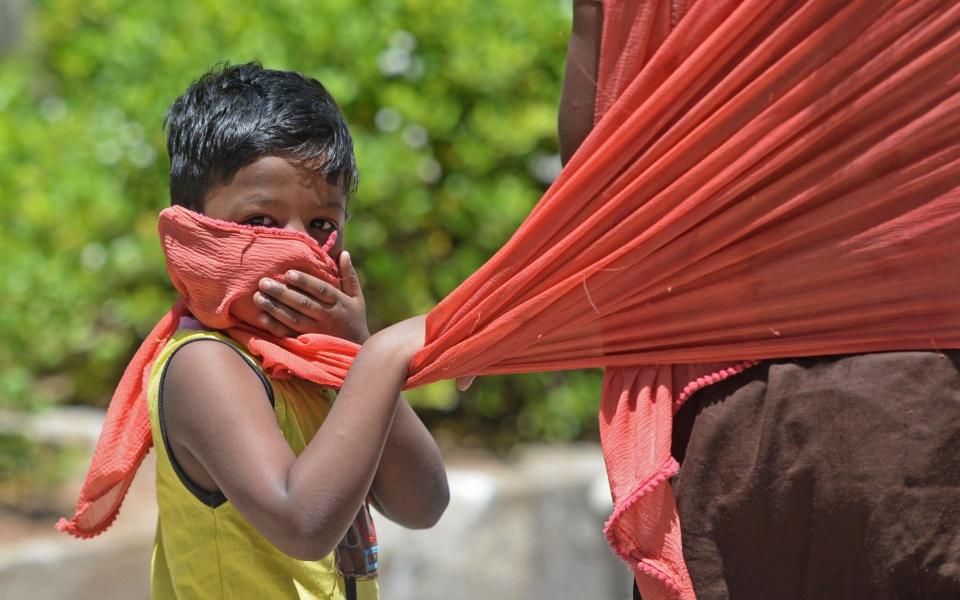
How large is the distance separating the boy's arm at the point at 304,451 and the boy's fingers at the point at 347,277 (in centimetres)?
21

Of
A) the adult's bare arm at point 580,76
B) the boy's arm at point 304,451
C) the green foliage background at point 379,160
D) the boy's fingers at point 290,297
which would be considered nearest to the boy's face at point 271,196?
the boy's fingers at point 290,297

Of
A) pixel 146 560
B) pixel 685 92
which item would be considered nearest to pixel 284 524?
pixel 685 92

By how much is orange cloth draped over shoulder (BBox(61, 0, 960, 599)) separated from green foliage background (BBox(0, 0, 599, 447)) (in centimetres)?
324

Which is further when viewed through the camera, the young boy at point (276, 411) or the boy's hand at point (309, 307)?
the boy's hand at point (309, 307)

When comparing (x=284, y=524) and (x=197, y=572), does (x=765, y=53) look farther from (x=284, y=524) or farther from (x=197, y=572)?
(x=197, y=572)

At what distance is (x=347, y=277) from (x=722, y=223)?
2.20 ft

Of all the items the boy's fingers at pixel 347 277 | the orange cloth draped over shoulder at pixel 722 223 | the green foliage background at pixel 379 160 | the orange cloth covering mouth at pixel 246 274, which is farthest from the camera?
the green foliage background at pixel 379 160

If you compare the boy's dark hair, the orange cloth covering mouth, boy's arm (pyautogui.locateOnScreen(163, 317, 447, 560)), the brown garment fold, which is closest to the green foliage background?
the boy's dark hair

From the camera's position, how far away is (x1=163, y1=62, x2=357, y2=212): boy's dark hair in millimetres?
2076

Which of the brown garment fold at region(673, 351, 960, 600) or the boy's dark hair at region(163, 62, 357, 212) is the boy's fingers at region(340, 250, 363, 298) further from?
the brown garment fold at region(673, 351, 960, 600)

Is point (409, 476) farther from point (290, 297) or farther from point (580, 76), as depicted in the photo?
point (580, 76)

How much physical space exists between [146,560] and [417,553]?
1025 millimetres

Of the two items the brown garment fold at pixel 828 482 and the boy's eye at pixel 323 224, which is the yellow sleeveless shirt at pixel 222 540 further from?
the brown garment fold at pixel 828 482

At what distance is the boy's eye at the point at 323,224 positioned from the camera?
2.11 meters
